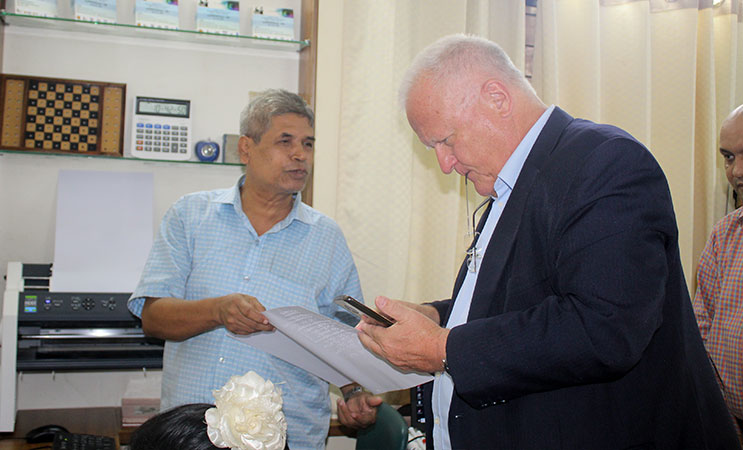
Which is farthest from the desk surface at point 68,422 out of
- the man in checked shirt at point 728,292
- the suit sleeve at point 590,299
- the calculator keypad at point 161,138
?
the man in checked shirt at point 728,292

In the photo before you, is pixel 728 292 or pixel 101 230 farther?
pixel 101 230

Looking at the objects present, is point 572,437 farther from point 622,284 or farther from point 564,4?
point 564,4

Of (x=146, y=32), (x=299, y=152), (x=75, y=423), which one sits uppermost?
(x=146, y=32)

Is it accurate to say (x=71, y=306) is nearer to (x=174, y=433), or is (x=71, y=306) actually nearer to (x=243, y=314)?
(x=243, y=314)

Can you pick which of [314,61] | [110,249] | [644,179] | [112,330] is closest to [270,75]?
[314,61]

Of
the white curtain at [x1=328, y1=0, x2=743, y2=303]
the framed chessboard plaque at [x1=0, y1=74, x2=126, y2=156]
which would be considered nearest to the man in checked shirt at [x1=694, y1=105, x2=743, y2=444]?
the white curtain at [x1=328, y1=0, x2=743, y2=303]

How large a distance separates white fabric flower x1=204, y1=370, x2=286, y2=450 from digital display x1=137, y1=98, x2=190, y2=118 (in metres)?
1.57

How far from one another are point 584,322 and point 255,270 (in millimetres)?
1118

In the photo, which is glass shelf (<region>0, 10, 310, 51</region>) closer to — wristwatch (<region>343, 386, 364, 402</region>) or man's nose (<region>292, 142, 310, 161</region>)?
man's nose (<region>292, 142, 310, 161</region>)

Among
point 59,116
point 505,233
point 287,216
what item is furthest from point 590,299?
point 59,116

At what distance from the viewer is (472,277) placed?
51.6 inches

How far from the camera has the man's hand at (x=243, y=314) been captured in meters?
1.53

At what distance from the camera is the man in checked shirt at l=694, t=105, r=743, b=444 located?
2.02m

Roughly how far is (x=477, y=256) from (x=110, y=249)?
1.49 metres
